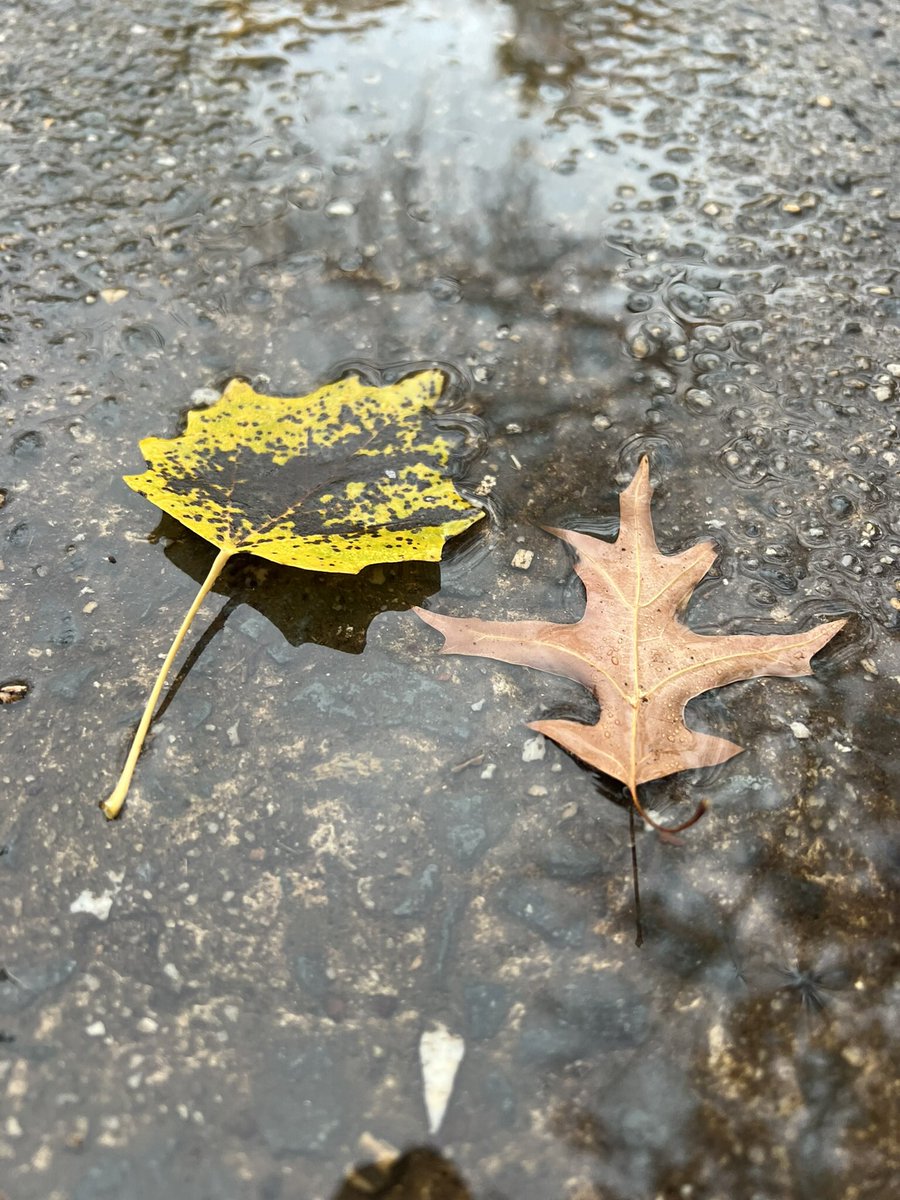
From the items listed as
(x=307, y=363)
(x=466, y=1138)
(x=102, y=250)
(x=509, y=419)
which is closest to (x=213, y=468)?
(x=307, y=363)

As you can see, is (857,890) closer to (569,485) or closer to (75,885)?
(569,485)

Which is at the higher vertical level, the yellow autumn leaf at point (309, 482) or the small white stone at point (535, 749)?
the yellow autumn leaf at point (309, 482)

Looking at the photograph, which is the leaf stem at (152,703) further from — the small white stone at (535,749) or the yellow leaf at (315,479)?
the small white stone at (535,749)

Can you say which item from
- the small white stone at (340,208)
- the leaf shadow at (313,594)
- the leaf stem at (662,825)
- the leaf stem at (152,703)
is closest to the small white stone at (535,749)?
the leaf stem at (662,825)

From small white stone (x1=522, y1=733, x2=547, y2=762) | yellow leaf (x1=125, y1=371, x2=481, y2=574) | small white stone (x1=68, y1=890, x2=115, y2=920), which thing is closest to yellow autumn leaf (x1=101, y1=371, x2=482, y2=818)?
yellow leaf (x1=125, y1=371, x2=481, y2=574)

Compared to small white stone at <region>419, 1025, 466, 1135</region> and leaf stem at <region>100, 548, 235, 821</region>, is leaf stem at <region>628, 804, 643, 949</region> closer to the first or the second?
small white stone at <region>419, 1025, 466, 1135</region>

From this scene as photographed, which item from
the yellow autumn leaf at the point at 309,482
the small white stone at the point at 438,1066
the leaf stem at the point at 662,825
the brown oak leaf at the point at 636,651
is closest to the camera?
the small white stone at the point at 438,1066

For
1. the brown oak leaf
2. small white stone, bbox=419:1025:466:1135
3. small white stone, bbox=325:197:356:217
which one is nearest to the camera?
small white stone, bbox=419:1025:466:1135
